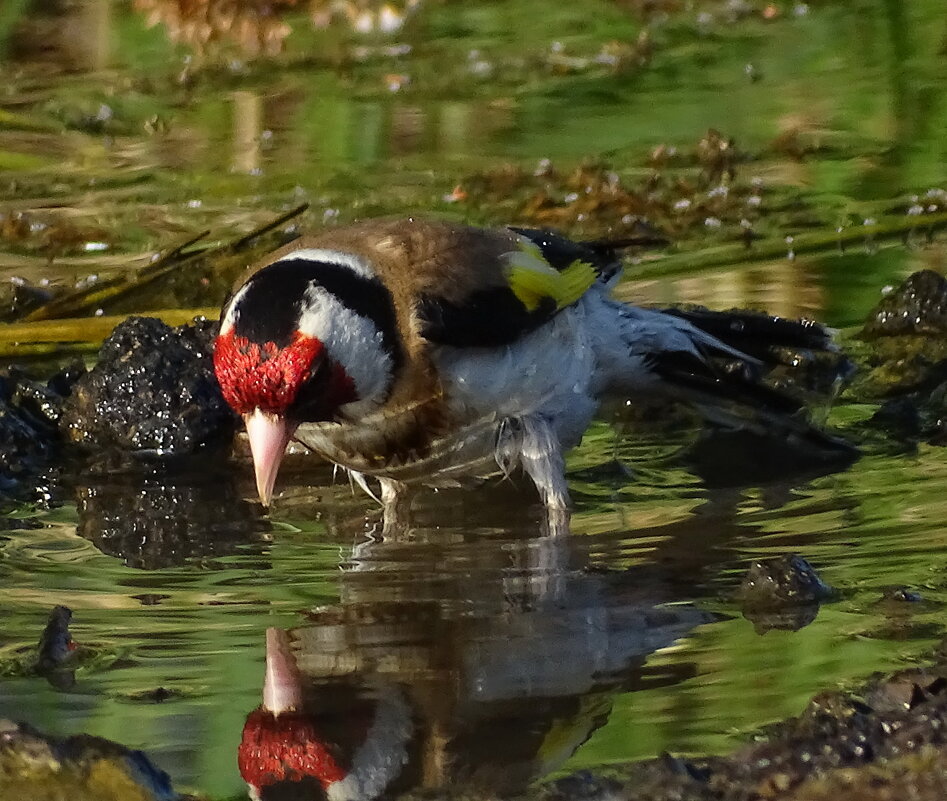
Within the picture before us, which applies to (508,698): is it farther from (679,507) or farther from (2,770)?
(679,507)

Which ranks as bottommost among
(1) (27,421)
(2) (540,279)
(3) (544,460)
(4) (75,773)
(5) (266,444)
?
(1) (27,421)

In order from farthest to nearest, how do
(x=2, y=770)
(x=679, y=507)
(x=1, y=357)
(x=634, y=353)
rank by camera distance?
(x=1, y=357) → (x=634, y=353) → (x=679, y=507) → (x=2, y=770)

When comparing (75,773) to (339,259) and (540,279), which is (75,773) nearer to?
(339,259)

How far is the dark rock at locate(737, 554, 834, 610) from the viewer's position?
3.77m

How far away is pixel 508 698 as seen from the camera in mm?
3354

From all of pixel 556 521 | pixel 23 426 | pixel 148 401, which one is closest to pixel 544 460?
pixel 556 521

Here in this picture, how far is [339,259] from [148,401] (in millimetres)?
1081

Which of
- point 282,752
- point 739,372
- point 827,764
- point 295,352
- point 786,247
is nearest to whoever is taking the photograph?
point 827,764

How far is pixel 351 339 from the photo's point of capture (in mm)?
4742

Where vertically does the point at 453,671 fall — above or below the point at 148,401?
above

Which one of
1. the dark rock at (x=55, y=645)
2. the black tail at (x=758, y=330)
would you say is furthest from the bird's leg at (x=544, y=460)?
the dark rock at (x=55, y=645)

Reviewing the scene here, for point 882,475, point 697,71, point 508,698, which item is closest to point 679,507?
point 882,475

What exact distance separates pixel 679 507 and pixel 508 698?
1.60 meters

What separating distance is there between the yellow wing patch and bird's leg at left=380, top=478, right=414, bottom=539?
0.60m
